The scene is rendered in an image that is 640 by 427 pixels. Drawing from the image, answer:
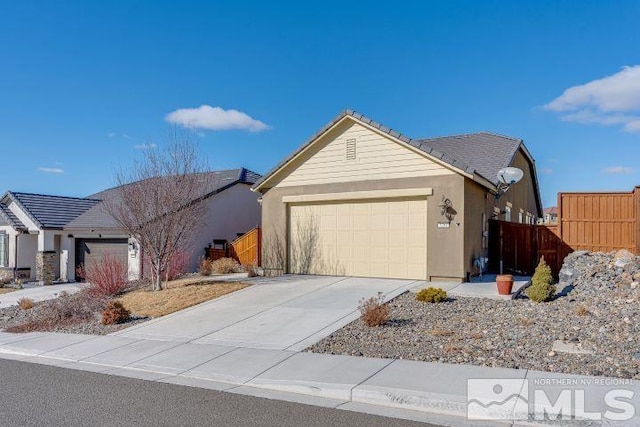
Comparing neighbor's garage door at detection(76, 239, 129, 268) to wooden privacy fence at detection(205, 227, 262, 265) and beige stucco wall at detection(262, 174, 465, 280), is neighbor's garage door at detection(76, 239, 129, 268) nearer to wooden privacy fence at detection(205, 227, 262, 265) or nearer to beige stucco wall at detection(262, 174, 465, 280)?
wooden privacy fence at detection(205, 227, 262, 265)

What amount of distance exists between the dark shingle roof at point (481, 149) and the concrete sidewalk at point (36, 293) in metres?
14.4

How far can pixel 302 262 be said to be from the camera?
17.5m

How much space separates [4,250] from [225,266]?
40.8 ft

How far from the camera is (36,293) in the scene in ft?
63.8

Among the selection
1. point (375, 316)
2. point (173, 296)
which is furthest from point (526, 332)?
point (173, 296)

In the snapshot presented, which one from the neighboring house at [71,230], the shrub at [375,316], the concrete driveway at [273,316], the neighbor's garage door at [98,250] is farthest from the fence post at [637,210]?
the neighbor's garage door at [98,250]

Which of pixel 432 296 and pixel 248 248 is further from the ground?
pixel 248 248

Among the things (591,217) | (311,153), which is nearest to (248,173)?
(311,153)

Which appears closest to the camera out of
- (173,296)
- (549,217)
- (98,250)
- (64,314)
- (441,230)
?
(64,314)

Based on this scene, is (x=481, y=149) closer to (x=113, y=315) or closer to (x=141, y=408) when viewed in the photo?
(x=113, y=315)

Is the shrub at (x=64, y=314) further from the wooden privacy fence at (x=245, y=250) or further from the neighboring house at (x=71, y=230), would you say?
the neighboring house at (x=71, y=230)

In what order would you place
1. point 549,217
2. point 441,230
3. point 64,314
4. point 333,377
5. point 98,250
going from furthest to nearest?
1. point 549,217
2. point 98,250
3. point 441,230
4. point 64,314
5. point 333,377

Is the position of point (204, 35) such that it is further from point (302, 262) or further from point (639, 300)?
point (639, 300)

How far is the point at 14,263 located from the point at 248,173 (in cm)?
1195
